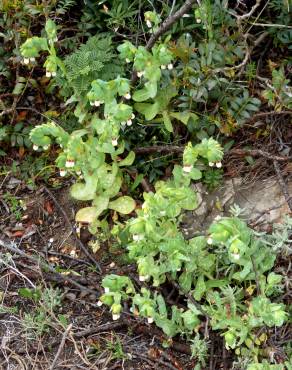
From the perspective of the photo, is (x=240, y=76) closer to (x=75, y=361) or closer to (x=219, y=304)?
(x=219, y=304)

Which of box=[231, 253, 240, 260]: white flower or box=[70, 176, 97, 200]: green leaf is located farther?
box=[70, 176, 97, 200]: green leaf

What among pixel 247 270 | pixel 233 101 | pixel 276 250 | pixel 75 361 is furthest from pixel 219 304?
pixel 233 101

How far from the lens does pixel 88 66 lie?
323cm

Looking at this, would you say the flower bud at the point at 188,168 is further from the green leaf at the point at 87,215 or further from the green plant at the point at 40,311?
the green plant at the point at 40,311

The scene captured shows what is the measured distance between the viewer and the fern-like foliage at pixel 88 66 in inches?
128

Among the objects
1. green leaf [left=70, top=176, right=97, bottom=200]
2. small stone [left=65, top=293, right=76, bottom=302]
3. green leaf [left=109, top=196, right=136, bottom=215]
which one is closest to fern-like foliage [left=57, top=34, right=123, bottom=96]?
green leaf [left=70, top=176, right=97, bottom=200]

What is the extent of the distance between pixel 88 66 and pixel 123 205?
73 centimetres

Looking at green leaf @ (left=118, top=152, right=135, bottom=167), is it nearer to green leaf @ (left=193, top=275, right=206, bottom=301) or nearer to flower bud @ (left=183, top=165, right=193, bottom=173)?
flower bud @ (left=183, top=165, right=193, bottom=173)

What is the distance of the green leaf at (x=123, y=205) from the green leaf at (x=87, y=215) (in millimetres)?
91

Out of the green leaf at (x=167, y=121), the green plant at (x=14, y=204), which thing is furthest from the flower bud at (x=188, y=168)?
the green plant at (x=14, y=204)

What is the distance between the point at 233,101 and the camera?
11.1 feet

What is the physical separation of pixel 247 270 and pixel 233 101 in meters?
0.99

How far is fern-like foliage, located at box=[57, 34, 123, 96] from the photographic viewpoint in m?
3.25

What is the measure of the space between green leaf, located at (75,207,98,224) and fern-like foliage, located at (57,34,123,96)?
60 centimetres
